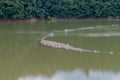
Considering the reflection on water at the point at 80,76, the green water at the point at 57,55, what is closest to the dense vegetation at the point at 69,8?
the green water at the point at 57,55

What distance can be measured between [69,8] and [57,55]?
19383 mm

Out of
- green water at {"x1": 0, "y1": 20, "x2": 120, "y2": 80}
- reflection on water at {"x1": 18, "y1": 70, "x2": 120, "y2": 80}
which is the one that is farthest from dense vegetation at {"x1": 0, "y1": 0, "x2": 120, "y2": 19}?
reflection on water at {"x1": 18, "y1": 70, "x2": 120, "y2": 80}

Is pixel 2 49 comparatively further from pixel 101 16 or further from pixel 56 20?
pixel 101 16

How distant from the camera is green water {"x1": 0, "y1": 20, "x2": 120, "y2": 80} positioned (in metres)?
21.2

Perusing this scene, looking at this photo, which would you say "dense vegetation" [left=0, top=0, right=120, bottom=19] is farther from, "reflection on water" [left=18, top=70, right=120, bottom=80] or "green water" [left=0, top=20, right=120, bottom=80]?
"reflection on water" [left=18, top=70, right=120, bottom=80]

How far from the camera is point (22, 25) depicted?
39031mm

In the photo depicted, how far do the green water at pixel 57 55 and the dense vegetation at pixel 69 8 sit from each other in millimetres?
5097

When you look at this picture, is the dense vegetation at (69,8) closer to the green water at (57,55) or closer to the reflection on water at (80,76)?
the green water at (57,55)

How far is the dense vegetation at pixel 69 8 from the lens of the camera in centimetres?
4294

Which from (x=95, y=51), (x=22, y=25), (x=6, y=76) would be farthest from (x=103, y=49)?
(x=22, y=25)

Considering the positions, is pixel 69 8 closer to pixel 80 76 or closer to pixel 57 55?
pixel 57 55

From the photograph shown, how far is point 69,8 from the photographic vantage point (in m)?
44.1

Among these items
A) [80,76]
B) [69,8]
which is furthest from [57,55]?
[69,8]

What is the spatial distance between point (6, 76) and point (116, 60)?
7507mm
